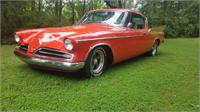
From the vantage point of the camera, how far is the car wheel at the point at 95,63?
474cm

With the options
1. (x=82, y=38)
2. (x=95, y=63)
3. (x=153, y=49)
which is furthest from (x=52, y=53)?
(x=153, y=49)

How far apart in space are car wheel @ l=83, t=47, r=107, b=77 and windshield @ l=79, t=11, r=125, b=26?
1.16 m

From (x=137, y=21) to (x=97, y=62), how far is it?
7.56ft

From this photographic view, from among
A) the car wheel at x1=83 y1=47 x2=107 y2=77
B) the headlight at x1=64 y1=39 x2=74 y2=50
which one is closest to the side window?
the car wheel at x1=83 y1=47 x2=107 y2=77

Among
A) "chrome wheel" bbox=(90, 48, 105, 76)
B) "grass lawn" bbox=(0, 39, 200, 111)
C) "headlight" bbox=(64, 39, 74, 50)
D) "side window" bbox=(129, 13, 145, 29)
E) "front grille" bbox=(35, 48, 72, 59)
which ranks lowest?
"grass lawn" bbox=(0, 39, 200, 111)

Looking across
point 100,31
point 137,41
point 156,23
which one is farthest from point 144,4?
point 100,31

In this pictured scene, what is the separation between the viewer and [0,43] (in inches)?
384

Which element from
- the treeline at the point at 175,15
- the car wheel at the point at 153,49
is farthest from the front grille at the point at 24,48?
the treeline at the point at 175,15

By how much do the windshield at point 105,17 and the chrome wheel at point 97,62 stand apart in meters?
1.16

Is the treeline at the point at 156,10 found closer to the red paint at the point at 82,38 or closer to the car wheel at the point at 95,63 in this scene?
the red paint at the point at 82,38

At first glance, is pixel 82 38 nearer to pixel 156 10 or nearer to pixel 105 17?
pixel 105 17

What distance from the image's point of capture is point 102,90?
427 cm

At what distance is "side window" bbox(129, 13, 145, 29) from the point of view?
21.3ft

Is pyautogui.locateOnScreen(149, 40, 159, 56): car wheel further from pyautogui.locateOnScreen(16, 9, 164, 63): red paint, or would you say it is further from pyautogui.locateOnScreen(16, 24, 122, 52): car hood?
pyautogui.locateOnScreen(16, 24, 122, 52): car hood
